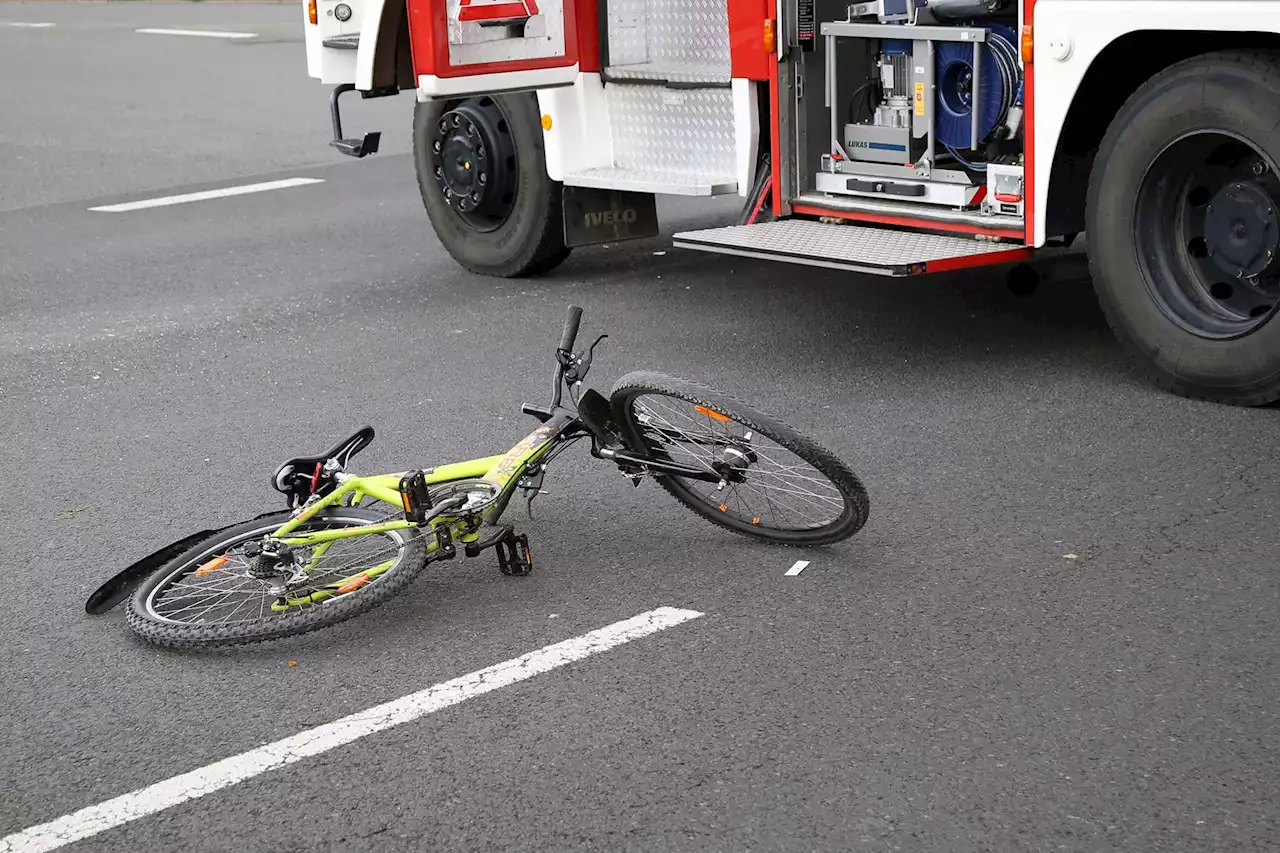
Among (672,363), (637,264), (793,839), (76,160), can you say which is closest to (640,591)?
(793,839)

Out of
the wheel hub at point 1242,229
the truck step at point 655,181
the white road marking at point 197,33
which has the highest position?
the white road marking at point 197,33

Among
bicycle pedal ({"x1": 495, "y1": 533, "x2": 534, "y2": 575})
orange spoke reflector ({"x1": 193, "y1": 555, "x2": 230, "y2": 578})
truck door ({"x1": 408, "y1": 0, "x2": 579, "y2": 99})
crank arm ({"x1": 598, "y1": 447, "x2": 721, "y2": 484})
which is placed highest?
truck door ({"x1": 408, "y1": 0, "x2": 579, "y2": 99})

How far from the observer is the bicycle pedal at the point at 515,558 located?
4.92m

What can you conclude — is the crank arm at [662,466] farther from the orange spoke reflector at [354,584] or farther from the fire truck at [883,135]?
the fire truck at [883,135]

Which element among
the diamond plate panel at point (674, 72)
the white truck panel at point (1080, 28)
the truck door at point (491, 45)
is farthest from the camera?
the diamond plate panel at point (674, 72)

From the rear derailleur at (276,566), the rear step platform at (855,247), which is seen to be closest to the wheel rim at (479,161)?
the rear step platform at (855,247)

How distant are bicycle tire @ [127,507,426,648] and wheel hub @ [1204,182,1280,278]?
326 centimetres

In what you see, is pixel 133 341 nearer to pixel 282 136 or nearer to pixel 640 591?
pixel 640 591

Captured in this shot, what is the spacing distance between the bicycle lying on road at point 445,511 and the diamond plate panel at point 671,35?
351cm

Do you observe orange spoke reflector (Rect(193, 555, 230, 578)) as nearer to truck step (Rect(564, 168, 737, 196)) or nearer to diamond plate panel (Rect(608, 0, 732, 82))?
truck step (Rect(564, 168, 737, 196))

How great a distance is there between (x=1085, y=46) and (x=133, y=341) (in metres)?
4.61

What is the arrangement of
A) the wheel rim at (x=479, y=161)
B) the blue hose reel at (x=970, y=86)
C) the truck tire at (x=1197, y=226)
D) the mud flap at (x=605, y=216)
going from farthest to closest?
the wheel rim at (x=479, y=161) → the mud flap at (x=605, y=216) → the blue hose reel at (x=970, y=86) → the truck tire at (x=1197, y=226)

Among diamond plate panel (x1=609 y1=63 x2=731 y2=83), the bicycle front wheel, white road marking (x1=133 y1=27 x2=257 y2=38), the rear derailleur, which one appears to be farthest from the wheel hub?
white road marking (x1=133 y1=27 x2=257 y2=38)

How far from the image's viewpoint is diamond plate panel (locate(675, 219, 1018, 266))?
667cm
